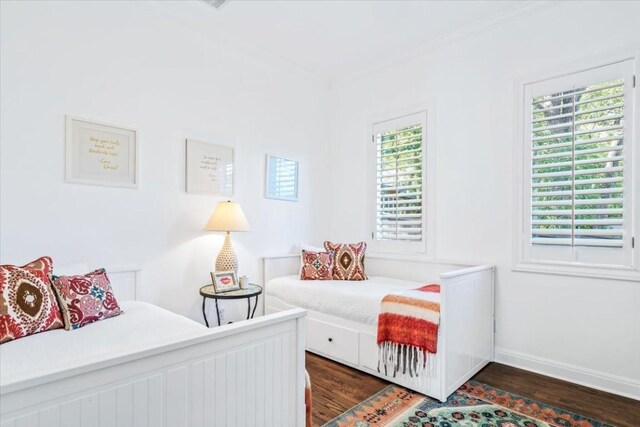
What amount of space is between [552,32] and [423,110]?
1102 millimetres

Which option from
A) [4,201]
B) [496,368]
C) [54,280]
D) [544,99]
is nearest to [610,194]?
[544,99]

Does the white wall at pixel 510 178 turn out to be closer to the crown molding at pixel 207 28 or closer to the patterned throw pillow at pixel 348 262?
the patterned throw pillow at pixel 348 262

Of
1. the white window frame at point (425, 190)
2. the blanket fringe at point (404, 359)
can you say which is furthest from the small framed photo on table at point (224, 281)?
the white window frame at point (425, 190)

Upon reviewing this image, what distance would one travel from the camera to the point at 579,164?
248 centimetres

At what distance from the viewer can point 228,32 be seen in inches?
122

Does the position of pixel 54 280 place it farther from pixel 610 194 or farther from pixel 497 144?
pixel 610 194

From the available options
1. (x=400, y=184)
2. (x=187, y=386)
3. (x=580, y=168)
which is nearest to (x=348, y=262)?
(x=400, y=184)

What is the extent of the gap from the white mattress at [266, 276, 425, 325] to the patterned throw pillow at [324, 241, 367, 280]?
0.09 metres

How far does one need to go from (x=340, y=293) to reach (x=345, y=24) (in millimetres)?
2227

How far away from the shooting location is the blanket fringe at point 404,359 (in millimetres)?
2264

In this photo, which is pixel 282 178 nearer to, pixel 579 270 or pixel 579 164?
pixel 579 164

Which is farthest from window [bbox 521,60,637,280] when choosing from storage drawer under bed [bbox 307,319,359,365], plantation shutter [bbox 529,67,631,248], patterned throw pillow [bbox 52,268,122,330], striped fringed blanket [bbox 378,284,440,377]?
patterned throw pillow [bbox 52,268,122,330]

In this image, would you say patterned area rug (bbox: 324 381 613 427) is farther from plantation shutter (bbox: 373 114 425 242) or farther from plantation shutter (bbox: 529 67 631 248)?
plantation shutter (bbox: 373 114 425 242)

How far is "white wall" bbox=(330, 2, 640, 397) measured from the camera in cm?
236
